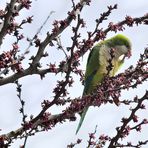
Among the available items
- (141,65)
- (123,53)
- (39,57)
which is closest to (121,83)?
(141,65)

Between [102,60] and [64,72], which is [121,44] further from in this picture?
[64,72]

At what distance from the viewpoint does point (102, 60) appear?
292 inches

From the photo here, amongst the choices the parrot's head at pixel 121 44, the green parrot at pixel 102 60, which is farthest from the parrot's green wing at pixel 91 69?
the parrot's head at pixel 121 44

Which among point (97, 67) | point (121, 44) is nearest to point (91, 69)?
point (97, 67)

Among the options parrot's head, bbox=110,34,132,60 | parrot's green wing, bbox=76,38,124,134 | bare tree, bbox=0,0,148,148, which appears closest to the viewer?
bare tree, bbox=0,0,148,148

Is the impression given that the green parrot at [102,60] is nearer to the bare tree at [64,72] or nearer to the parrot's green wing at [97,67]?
the parrot's green wing at [97,67]

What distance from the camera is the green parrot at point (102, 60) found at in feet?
23.5

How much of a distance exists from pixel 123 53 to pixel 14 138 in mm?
4252

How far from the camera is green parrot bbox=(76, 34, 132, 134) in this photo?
7156 millimetres

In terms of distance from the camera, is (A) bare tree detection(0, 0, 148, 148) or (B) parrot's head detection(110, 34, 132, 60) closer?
(A) bare tree detection(0, 0, 148, 148)

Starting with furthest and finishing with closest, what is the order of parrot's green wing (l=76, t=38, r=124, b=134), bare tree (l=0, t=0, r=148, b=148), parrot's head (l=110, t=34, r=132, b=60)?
parrot's head (l=110, t=34, r=132, b=60)
parrot's green wing (l=76, t=38, r=124, b=134)
bare tree (l=0, t=0, r=148, b=148)

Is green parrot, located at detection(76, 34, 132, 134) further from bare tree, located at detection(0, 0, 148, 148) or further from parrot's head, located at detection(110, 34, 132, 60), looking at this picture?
bare tree, located at detection(0, 0, 148, 148)

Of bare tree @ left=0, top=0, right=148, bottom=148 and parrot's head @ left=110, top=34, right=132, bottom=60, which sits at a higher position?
parrot's head @ left=110, top=34, right=132, bottom=60

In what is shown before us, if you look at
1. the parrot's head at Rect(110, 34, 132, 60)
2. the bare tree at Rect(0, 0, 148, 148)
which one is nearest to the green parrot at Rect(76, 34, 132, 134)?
the parrot's head at Rect(110, 34, 132, 60)
